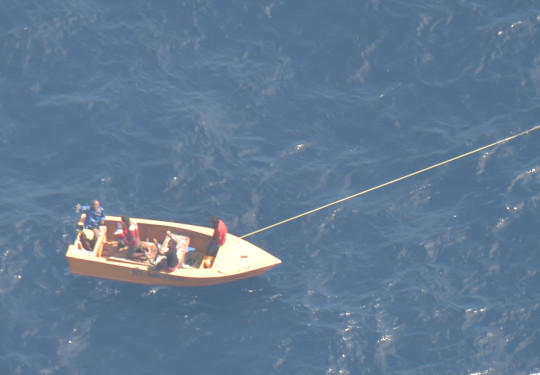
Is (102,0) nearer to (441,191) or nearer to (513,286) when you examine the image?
(441,191)

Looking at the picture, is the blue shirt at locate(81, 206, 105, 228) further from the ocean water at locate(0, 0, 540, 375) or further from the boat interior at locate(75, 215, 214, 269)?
the ocean water at locate(0, 0, 540, 375)

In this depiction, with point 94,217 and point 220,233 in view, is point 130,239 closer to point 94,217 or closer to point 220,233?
point 94,217

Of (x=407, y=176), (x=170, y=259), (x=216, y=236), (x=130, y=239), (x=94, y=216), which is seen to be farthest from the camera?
(x=407, y=176)

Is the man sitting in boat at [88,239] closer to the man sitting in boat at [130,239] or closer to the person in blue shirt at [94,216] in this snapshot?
the person in blue shirt at [94,216]

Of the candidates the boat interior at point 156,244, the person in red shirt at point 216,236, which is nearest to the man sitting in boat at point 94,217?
the boat interior at point 156,244

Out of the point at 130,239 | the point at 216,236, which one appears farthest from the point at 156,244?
the point at 216,236

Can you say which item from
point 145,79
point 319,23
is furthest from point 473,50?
point 145,79

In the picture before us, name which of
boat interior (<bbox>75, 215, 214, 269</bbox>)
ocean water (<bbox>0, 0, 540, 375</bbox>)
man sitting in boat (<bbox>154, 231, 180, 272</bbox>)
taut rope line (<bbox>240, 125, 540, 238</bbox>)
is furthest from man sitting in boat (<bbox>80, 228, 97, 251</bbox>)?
taut rope line (<bbox>240, 125, 540, 238</bbox>)
